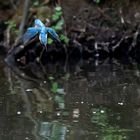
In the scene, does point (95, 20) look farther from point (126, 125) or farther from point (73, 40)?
point (126, 125)

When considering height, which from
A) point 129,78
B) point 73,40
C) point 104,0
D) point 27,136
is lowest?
point 27,136

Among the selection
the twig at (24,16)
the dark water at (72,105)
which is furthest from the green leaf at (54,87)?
the twig at (24,16)

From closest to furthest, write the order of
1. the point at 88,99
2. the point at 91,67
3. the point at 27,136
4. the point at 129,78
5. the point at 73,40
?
1. the point at 27,136
2. the point at 88,99
3. the point at 129,78
4. the point at 91,67
5. the point at 73,40

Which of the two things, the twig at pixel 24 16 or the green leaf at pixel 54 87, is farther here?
the twig at pixel 24 16

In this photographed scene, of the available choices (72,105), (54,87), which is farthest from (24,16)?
(72,105)

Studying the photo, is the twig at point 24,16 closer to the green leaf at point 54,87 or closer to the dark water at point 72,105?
the dark water at point 72,105

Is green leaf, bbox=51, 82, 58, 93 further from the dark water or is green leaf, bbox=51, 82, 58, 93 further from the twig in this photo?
the twig

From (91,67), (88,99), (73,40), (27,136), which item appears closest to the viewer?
(27,136)

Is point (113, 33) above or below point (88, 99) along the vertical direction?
above

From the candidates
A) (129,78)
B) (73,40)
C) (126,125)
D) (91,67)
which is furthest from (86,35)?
(126,125)
